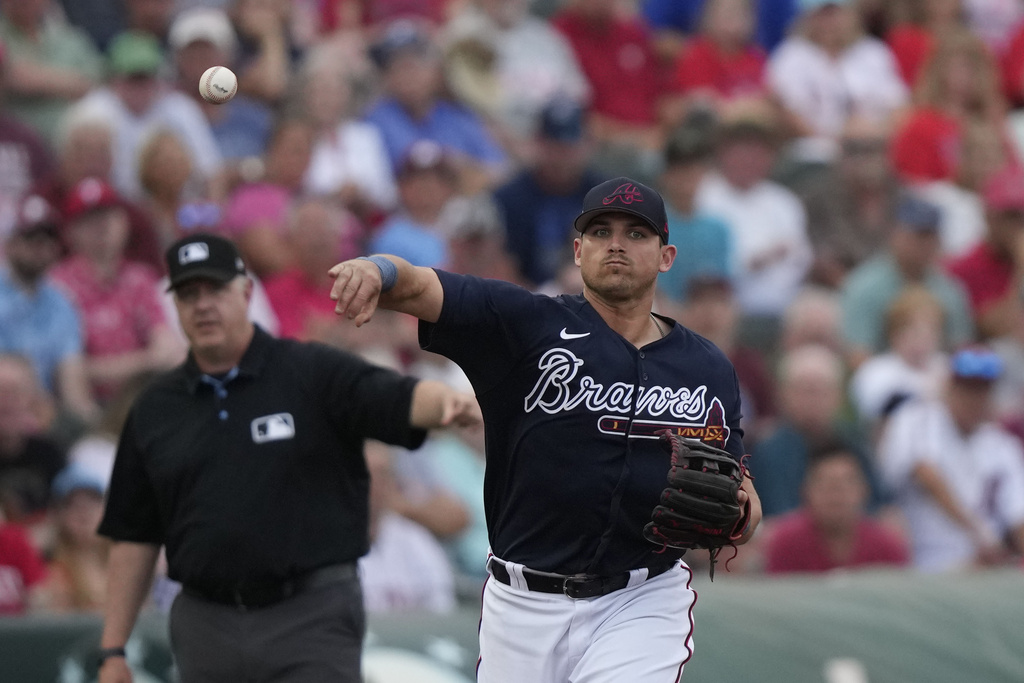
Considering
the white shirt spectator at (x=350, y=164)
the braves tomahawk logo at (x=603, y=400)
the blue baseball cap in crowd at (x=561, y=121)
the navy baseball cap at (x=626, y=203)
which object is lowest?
the braves tomahawk logo at (x=603, y=400)

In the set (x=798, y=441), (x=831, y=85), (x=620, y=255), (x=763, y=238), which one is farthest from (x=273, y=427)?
(x=831, y=85)

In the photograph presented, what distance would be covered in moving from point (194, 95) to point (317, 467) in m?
5.85

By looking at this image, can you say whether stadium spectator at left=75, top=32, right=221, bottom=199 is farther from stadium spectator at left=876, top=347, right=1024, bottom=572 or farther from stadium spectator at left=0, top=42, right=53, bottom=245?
stadium spectator at left=876, top=347, right=1024, bottom=572

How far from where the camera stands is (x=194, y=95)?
10570mm

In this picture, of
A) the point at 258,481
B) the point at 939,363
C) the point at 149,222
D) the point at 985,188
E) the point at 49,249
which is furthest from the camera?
the point at 985,188

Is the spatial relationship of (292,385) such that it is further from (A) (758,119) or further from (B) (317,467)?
(A) (758,119)

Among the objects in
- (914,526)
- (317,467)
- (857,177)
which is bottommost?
(914,526)

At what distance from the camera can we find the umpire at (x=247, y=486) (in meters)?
5.28

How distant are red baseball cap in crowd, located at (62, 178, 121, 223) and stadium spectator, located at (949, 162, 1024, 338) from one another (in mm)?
6299

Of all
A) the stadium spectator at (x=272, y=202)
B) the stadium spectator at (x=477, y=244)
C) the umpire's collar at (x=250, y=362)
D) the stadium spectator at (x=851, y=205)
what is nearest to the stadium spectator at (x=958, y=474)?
the stadium spectator at (x=851, y=205)

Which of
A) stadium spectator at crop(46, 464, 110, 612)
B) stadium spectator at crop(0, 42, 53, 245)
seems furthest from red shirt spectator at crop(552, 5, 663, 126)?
stadium spectator at crop(46, 464, 110, 612)

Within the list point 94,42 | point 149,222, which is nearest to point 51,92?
point 94,42

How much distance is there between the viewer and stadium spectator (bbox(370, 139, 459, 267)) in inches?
389

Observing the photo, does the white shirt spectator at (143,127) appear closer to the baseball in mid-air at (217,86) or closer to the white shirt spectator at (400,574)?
the white shirt spectator at (400,574)
